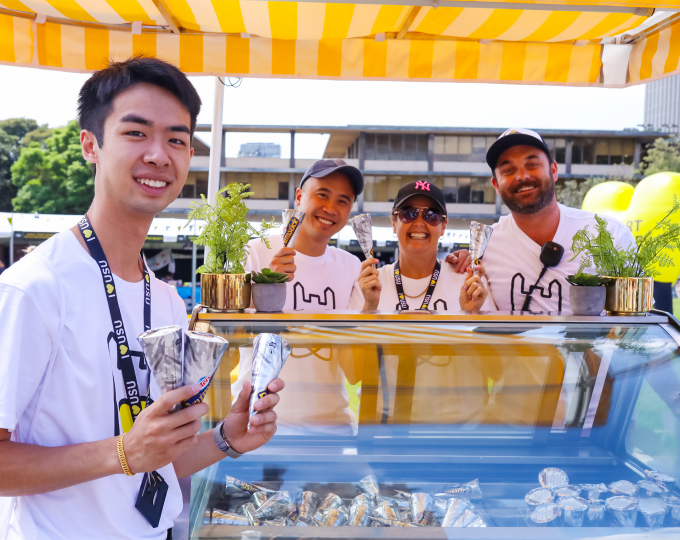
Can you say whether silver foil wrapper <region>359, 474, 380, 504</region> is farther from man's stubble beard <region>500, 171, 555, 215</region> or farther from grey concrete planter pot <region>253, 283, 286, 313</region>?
man's stubble beard <region>500, 171, 555, 215</region>

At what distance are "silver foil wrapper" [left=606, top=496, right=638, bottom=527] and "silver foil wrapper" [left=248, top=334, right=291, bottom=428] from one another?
1.48m

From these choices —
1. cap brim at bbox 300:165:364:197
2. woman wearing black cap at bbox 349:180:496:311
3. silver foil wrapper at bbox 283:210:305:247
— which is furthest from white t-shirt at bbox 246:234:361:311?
silver foil wrapper at bbox 283:210:305:247

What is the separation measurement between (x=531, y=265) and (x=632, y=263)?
0.64 m

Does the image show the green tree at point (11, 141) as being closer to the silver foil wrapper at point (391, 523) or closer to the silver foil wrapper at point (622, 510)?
the silver foil wrapper at point (391, 523)

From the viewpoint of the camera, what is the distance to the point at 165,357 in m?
0.99

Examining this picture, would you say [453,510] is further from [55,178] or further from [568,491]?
[55,178]

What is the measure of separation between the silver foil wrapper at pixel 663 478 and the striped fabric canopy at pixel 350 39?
2.25m

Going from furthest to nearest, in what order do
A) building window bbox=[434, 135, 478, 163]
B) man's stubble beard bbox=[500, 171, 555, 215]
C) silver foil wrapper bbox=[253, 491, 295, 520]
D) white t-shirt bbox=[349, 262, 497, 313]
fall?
building window bbox=[434, 135, 478, 163] < white t-shirt bbox=[349, 262, 497, 313] < man's stubble beard bbox=[500, 171, 555, 215] < silver foil wrapper bbox=[253, 491, 295, 520]

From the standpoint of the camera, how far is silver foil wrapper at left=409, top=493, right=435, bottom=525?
1.82 meters

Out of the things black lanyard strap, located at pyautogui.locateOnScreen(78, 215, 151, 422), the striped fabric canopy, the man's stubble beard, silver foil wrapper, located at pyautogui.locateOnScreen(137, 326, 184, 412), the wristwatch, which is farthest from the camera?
the man's stubble beard

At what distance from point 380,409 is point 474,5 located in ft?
6.50

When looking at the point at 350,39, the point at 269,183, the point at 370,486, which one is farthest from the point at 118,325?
the point at 269,183

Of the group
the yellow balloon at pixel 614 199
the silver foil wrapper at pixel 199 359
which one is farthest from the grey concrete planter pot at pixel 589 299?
the yellow balloon at pixel 614 199

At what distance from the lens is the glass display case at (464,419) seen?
194 cm
